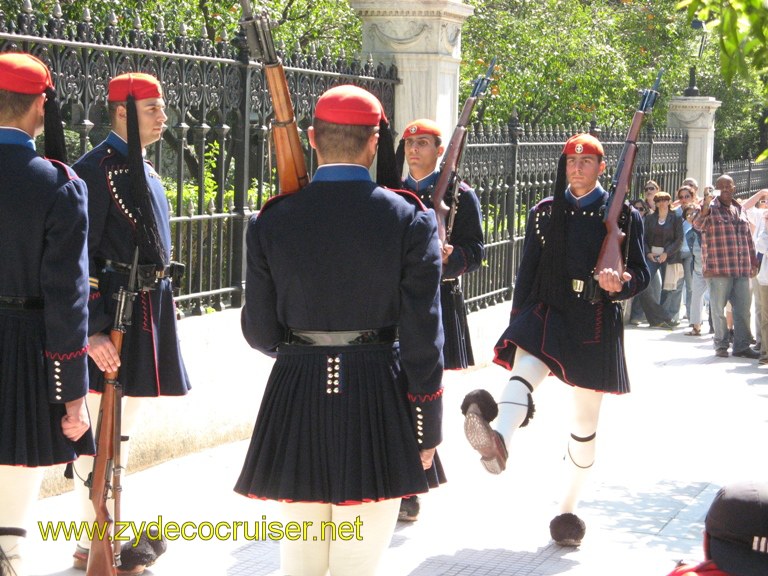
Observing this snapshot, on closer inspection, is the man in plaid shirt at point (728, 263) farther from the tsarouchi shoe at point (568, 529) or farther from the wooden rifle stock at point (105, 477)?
the wooden rifle stock at point (105, 477)

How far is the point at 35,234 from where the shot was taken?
4.07 m

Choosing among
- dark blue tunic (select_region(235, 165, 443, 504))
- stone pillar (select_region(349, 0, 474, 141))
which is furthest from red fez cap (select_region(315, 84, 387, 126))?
stone pillar (select_region(349, 0, 474, 141))

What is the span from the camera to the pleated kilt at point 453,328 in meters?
6.27

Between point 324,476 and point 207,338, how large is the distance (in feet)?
11.8

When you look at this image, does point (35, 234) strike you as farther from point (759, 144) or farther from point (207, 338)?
point (759, 144)

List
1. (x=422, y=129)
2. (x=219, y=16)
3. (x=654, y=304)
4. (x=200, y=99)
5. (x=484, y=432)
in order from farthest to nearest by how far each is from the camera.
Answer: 1. (x=654, y=304)
2. (x=219, y=16)
3. (x=200, y=99)
4. (x=422, y=129)
5. (x=484, y=432)

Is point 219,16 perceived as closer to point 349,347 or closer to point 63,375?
point 63,375

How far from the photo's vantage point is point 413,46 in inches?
372

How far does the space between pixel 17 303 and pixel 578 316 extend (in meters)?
2.73

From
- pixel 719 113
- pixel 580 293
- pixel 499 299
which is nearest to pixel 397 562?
pixel 580 293

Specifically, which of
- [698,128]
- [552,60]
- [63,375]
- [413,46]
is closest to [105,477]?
[63,375]

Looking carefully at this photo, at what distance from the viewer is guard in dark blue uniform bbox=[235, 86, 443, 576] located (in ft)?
12.5

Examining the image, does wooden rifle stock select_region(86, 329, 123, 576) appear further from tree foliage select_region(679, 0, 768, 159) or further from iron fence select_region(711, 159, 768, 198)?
iron fence select_region(711, 159, 768, 198)

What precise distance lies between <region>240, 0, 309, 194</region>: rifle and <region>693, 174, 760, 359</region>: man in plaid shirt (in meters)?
8.87
